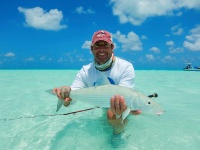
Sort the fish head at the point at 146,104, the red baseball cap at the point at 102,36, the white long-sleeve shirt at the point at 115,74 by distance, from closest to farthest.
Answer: the fish head at the point at 146,104 < the red baseball cap at the point at 102,36 < the white long-sleeve shirt at the point at 115,74

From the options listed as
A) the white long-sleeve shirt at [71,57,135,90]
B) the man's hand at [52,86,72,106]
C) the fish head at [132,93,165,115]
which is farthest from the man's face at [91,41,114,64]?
the fish head at [132,93,165,115]

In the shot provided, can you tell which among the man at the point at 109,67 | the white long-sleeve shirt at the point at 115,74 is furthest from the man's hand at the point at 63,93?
the white long-sleeve shirt at the point at 115,74

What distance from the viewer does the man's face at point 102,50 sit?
11.3ft

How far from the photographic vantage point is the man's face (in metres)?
Result: 3.43

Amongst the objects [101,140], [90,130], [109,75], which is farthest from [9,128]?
[109,75]

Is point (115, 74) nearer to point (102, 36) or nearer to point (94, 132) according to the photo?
point (102, 36)

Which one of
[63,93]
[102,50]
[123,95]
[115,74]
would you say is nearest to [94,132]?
[115,74]

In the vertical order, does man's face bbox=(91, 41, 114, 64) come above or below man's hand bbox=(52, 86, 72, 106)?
above

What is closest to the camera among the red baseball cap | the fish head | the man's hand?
the fish head

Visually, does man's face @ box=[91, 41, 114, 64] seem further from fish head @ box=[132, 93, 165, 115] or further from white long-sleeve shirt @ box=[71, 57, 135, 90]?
fish head @ box=[132, 93, 165, 115]

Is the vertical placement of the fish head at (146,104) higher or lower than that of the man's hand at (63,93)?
lower

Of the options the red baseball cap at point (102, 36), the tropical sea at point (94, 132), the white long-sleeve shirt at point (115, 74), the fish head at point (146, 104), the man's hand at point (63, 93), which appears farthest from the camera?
the white long-sleeve shirt at point (115, 74)

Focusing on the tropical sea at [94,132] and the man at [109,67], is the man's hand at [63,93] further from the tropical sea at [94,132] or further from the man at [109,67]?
the tropical sea at [94,132]

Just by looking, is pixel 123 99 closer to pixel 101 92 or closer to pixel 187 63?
pixel 101 92
